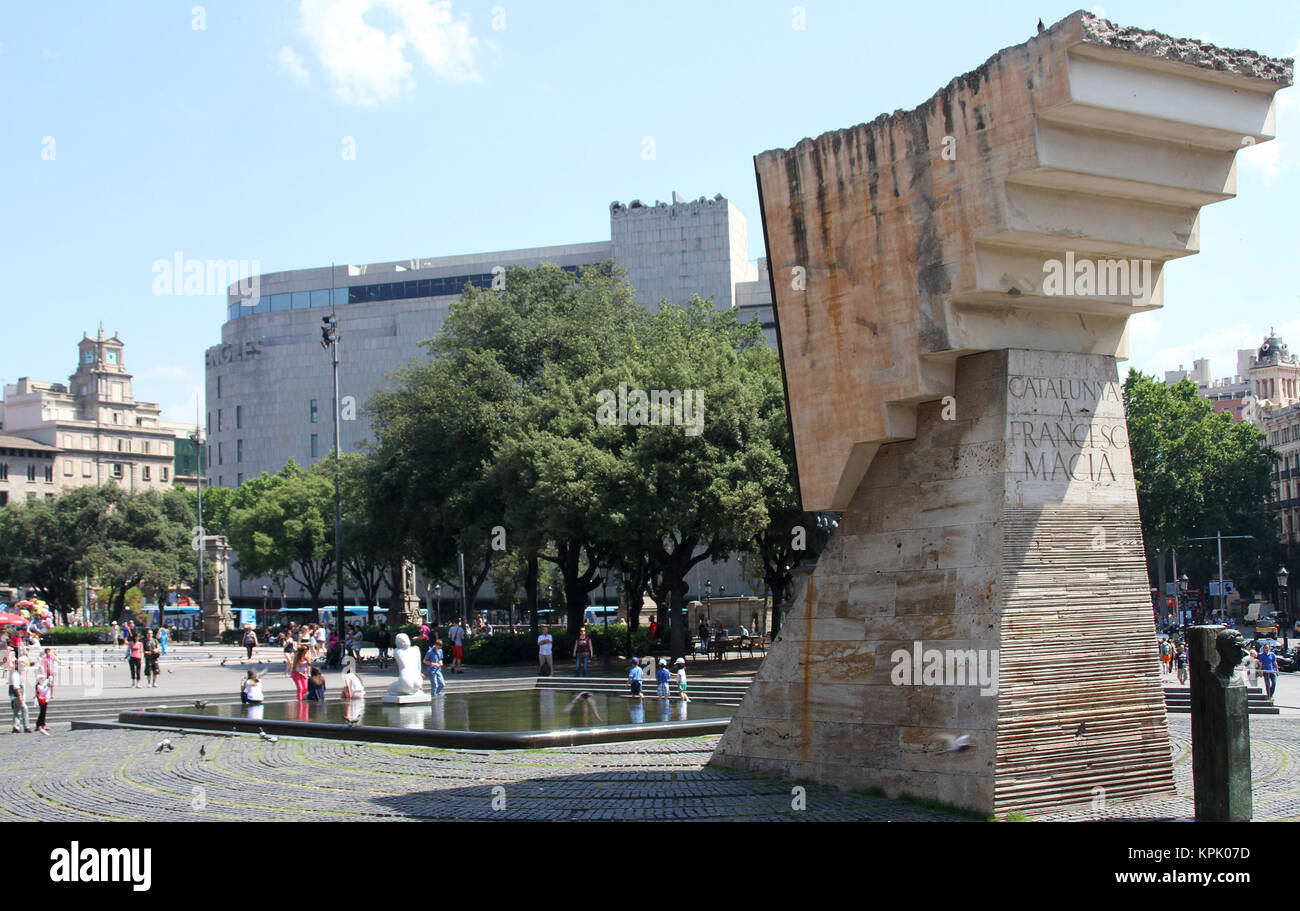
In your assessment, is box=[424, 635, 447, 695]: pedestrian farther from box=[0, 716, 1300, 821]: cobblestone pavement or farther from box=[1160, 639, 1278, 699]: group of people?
box=[1160, 639, 1278, 699]: group of people

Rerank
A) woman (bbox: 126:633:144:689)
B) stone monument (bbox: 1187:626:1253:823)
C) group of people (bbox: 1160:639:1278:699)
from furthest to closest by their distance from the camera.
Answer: woman (bbox: 126:633:144:689) < group of people (bbox: 1160:639:1278:699) < stone monument (bbox: 1187:626:1253:823)

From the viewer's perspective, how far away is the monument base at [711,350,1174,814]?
39.7 feet

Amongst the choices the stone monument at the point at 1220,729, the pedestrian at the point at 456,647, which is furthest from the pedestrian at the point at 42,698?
Result: the stone monument at the point at 1220,729

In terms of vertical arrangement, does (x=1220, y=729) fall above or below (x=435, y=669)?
above

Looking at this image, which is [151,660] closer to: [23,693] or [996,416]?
[23,693]

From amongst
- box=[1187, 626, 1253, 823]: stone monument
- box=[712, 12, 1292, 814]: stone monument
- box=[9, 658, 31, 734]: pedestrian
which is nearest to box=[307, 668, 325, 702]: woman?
box=[9, 658, 31, 734]: pedestrian

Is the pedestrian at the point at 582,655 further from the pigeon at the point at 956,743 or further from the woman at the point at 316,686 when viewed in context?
the pigeon at the point at 956,743

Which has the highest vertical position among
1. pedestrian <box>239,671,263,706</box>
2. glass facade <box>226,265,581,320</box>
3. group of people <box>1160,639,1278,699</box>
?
glass facade <box>226,265,581,320</box>

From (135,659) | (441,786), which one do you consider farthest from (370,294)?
(441,786)

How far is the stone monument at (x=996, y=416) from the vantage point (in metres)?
12.1

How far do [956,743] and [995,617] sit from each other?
1350 millimetres

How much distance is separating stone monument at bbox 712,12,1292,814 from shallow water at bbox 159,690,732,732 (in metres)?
7.92

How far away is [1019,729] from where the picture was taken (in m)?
11.9

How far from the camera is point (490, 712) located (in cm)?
2459
